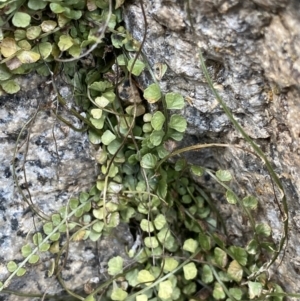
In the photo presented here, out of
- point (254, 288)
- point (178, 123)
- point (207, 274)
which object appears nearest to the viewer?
point (178, 123)

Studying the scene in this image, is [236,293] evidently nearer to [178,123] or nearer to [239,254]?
[239,254]

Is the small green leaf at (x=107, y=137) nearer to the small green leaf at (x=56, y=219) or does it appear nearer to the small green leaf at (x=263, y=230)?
the small green leaf at (x=56, y=219)

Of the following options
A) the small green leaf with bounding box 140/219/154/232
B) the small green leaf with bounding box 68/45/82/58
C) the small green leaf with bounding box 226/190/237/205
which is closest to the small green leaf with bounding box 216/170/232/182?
the small green leaf with bounding box 226/190/237/205

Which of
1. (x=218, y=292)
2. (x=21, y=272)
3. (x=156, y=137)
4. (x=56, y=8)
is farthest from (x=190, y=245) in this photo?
(x=56, y=8)

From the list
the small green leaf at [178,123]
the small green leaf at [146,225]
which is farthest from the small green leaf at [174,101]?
the small green leaf at [146,225]

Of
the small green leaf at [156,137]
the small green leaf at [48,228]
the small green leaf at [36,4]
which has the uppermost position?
the small green leaf at [36,4]
